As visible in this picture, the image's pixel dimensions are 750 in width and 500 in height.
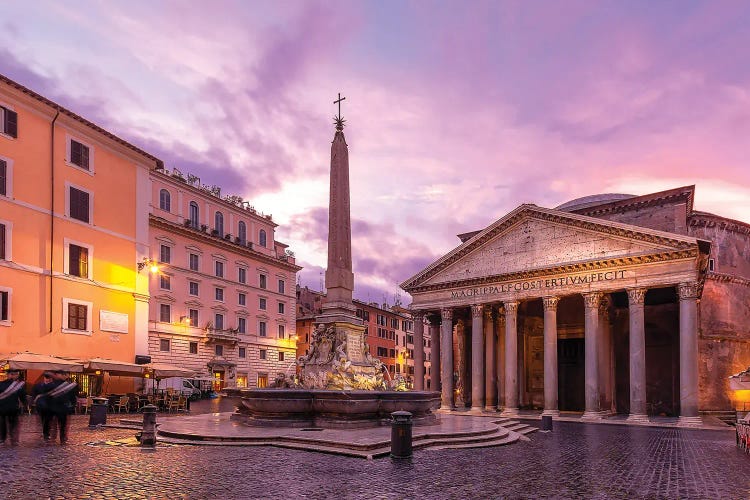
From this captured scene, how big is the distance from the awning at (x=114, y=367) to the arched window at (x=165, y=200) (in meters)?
15.2

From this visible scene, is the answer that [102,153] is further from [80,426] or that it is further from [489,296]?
[489,296]

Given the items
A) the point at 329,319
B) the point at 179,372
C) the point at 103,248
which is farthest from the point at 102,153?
the point at 329,319

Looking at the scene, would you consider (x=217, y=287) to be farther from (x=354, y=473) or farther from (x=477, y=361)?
(x=354, y=473)

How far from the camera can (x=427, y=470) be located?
1059 centimetres

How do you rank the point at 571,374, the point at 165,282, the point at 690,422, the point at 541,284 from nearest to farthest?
the point at 690,422 → the point at 541,284 → the point at 571,374 → the point at 165,282

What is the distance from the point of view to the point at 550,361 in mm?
29984

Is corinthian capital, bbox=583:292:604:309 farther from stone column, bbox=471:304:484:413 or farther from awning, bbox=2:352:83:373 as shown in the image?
awning, bbox=2:352:83:373

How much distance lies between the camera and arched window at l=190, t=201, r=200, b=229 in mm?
41797

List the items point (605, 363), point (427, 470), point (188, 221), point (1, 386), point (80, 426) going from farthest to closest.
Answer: point (188, 221)
point (605, 363)
point (80, 426)
point (1, 386)
point (427, 470)

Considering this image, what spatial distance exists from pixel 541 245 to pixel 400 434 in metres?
21.7

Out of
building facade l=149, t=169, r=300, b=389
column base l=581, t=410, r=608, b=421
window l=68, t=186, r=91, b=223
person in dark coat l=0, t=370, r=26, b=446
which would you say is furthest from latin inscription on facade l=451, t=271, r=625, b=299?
person in dark coat l=0, t=370, r=26, b=446

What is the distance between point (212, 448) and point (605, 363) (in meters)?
24.8

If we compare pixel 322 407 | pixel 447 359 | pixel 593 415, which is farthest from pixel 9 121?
pixel 593 415

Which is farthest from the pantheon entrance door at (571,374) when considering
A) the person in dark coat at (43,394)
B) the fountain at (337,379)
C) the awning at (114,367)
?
the person in dark coat at (43,394)
